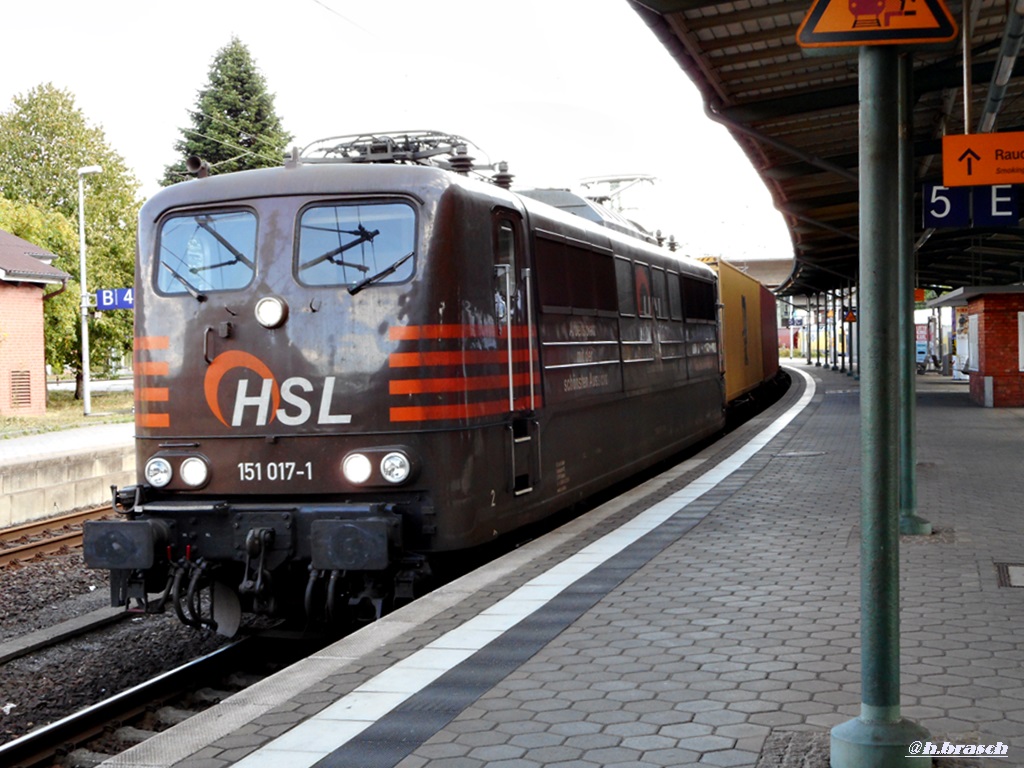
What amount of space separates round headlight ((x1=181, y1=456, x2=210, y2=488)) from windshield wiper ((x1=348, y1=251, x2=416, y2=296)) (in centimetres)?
144

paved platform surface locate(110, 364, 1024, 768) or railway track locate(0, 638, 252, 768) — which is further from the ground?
paved platform surface locate(110, 364, 1024, 768)

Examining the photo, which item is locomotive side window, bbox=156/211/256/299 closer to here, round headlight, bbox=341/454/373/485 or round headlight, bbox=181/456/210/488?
round headlight, bbox=181/456/210/488

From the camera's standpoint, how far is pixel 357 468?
24.3 ft

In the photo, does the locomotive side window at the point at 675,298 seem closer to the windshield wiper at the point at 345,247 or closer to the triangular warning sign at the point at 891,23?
the windshield wiper at the point at 345,247

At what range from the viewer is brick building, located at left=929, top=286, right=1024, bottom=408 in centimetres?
2428

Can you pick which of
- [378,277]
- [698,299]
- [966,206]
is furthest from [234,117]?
[378,277]

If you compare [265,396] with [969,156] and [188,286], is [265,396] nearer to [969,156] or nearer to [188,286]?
[188,286]

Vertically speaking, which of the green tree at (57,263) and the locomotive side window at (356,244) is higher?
the green tree at (57,263)

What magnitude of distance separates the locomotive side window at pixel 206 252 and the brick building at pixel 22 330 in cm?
2722

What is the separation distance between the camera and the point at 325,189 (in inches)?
309

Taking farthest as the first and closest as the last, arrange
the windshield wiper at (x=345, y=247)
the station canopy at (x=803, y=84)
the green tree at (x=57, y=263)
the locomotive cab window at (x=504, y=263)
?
the green tree at (x=57, y=263)
the station canopy at (x=803, y=84)
the locomotive cab window at (x=504, y=263)
the windshield wiper at (x=345, y=247)

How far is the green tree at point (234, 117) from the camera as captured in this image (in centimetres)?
5403

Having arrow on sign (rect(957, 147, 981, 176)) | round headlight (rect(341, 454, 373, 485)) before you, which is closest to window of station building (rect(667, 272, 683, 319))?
arrow on sign (rect(957, 147, 981, 176))

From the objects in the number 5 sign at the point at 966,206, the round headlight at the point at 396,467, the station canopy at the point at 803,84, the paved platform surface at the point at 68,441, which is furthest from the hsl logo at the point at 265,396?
the paved platform surface at the point at 68,441
